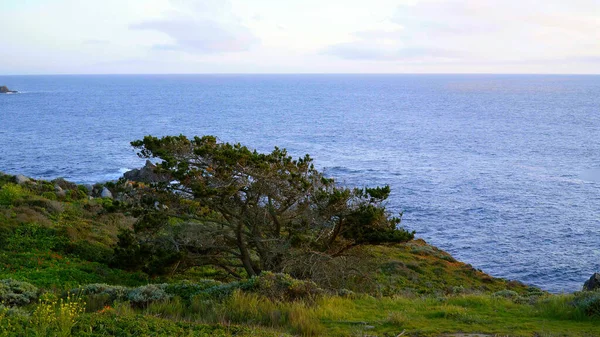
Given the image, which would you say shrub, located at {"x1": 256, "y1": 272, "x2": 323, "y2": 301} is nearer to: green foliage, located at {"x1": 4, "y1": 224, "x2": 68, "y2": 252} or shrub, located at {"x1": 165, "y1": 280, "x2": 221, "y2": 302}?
shrub, located at {"x1": 165, "y1": 280, "x2": 221, "y2": 302}

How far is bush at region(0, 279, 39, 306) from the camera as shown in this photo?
10188 mm

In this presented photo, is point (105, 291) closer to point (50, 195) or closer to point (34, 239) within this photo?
point (34, 239)

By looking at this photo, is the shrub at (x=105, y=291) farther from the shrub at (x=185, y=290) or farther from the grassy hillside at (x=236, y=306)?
the shrub at (x=185, y=290)

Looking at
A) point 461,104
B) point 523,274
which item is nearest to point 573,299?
point 523,274

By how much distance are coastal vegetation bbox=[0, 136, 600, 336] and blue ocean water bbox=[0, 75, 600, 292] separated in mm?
9123

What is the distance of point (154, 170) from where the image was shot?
17047 mm

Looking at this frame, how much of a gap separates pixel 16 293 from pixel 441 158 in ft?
196

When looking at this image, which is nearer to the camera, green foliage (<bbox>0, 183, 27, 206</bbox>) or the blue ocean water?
green foliage (<bbox>0, 183, 27, 206</bbox>)

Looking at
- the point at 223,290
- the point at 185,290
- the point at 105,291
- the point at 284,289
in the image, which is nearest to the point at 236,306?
the point at 223,290

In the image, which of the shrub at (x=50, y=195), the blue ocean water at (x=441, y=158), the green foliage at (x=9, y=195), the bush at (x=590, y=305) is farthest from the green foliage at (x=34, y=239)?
the blue ocean water at (x=441, y=158)

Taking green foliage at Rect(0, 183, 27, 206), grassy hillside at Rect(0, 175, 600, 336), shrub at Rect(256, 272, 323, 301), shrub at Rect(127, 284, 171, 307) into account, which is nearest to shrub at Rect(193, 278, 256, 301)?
grassy hillside at Rect(0, 175, 600, 336)

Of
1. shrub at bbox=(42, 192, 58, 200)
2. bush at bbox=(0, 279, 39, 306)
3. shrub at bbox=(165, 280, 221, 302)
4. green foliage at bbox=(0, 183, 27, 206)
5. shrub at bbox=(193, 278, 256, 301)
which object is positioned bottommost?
shrub at bbox=(42, 192, 58, 200)

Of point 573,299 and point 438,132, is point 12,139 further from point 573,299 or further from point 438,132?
point 573,299

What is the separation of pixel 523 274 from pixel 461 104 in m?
129
